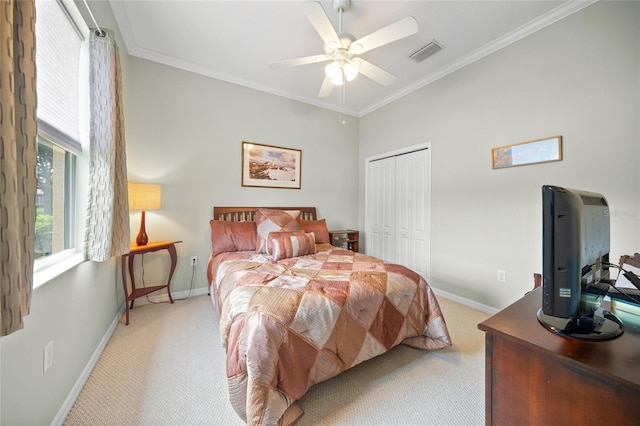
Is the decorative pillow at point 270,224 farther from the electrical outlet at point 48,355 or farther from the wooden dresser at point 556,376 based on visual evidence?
the wooden dresser at point 556,376

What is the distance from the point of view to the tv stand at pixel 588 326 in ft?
2.52

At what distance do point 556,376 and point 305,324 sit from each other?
3.56 feet

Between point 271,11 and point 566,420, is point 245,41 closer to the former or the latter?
point 271,11

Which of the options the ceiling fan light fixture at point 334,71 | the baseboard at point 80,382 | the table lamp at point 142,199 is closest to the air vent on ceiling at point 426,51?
the ceiling fan light fixture at point 334,71

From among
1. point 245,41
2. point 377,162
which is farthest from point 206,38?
point 377,162

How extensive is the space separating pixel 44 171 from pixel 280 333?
1.67m

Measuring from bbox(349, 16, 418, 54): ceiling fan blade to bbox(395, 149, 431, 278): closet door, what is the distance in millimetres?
1861

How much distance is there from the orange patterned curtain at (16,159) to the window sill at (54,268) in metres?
0.39

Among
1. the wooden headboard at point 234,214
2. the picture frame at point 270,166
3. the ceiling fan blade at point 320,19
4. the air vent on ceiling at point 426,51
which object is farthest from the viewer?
the picture frame at point 270,166

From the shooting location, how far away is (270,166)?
12.1 feet

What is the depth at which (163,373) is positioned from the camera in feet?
5.68

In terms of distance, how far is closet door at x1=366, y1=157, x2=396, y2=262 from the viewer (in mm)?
3949

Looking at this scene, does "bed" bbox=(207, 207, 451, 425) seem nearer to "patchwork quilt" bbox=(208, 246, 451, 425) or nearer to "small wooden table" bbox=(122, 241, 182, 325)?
"patchwork quilt" bbox=(208, 246, 451, 425)

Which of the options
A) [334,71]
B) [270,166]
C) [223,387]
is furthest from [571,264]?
[270,166]
